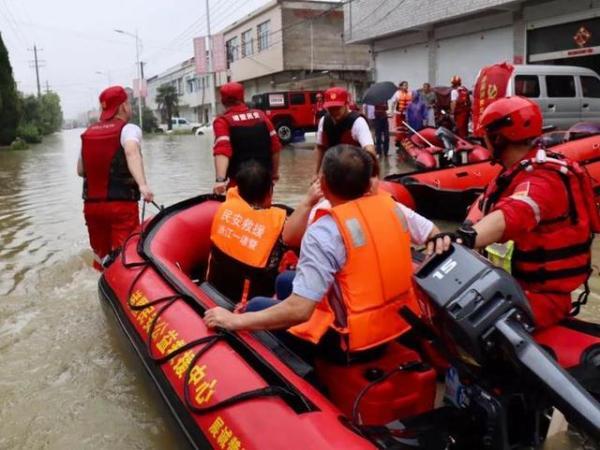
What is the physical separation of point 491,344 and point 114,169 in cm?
275

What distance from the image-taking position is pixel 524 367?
1460 millimetres

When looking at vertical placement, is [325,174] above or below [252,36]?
below

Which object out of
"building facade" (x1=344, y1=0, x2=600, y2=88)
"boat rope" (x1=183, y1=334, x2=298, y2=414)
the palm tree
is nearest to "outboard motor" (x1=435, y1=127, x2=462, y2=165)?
"boat rope" (x1=183, y1=334, x2=298, y2=414)

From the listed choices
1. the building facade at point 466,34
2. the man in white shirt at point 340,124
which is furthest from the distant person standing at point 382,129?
the man in white shirt at point 340,124

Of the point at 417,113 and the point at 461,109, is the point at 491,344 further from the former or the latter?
the point at 417,113

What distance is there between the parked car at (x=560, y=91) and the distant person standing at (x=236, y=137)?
23.2 ft

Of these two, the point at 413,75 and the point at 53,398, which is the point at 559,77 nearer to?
the point at 413,75

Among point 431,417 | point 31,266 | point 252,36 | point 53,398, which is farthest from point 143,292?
point 252,36

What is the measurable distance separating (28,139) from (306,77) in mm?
14008

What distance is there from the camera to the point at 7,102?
78.6ft

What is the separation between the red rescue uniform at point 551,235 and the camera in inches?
78.3

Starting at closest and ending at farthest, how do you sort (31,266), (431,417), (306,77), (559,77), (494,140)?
(431,417) < (494,140) < (31,266) < (559,77) < (306,77)

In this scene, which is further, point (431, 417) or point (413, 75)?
point (413, 75)

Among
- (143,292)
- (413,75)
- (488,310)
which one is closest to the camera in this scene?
(488,310)
